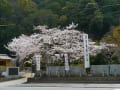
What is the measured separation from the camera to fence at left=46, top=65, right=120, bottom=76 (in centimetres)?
3925

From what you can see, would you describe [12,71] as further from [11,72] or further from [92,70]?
[92,70]

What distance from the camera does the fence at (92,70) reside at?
39.2 metres

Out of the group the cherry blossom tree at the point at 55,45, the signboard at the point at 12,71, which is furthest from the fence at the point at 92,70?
the signboard at the point at 12,71

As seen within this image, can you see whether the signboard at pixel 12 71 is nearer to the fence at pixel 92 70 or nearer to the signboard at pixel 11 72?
the signboard at pixel 11 72

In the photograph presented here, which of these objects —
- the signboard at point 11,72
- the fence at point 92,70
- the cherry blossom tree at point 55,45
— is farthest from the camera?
the signboard at point 11,72

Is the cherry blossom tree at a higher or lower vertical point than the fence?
higher

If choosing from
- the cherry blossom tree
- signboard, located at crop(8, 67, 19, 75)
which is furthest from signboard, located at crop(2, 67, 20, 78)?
the cherry blossom tree

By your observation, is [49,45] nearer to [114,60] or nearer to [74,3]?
[114,60]

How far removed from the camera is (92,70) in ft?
132

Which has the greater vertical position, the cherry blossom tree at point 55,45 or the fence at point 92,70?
the cherry blossom tree at point 55,45

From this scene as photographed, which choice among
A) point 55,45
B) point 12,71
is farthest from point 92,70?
point 12,71

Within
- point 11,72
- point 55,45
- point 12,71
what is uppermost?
point 55,45

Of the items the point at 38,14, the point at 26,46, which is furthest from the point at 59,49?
the point at 38,14

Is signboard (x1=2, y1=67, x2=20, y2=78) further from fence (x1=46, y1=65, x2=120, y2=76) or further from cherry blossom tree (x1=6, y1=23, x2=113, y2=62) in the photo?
fence (x1=46, y1=65, x2=120, y2=76)
